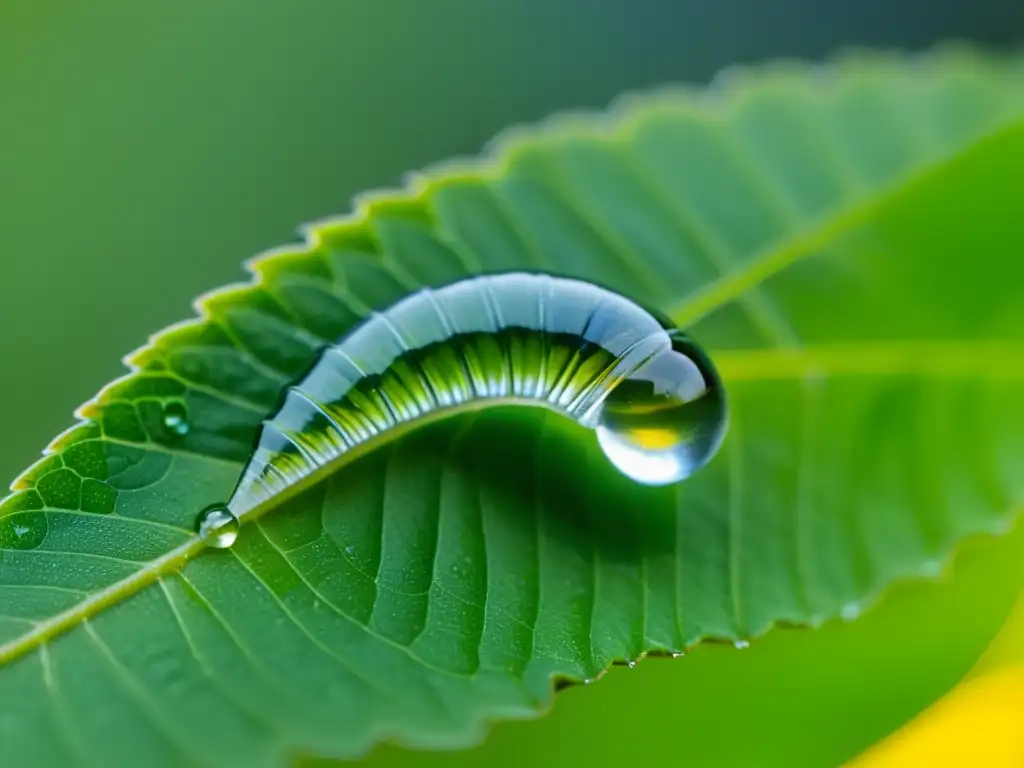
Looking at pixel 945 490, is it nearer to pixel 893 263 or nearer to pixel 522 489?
pixel 893 263

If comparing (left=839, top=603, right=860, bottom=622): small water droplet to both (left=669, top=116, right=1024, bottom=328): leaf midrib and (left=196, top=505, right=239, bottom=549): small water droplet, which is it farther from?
(left=196, top=505, right=239, bottom=549): small water droplet

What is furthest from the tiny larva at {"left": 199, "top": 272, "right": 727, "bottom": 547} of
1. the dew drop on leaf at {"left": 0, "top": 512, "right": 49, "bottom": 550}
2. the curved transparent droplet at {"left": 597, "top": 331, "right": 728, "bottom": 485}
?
the dew drop on leaf at {"left": 0, "top": 512, "right": 49, "bottom": 550}

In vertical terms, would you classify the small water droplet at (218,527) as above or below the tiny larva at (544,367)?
below

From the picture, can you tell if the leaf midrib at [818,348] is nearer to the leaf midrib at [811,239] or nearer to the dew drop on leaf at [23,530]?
the leaf midrib at [811,239]

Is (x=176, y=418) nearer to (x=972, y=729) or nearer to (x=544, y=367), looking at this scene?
(x=544, y=367)

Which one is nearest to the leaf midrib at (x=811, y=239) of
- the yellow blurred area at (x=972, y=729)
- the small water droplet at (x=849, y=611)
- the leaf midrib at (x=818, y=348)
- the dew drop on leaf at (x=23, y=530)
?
the leaf midrib at (x=818, y=348)

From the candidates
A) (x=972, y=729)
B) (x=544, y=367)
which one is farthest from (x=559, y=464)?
(x=972, y=729)
